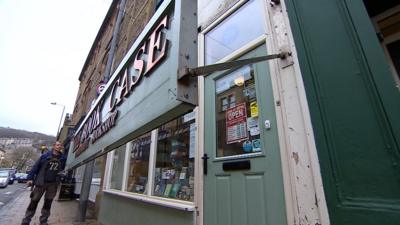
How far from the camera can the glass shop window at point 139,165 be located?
4242mm

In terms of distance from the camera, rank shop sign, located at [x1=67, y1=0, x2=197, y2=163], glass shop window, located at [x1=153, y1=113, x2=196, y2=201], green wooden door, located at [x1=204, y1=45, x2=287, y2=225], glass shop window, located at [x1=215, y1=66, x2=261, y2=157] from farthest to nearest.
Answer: glass shop window, located at [x1=153, y1=113, x2=196, y2=201] < glass shop window, located at [x1=215, y1=66, x2=261, y2=157] < green wooden door, located at [x1=204, y1=45, x2=287, y2=225] < shop sign, located at [x1=67, y1=0, x2=197, y2=163]

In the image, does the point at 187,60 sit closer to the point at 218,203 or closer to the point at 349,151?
the point at 349,151

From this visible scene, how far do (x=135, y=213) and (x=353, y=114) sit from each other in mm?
3641

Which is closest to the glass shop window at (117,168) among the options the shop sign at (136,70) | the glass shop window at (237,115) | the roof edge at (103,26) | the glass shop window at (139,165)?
the glass shop window at (139,165)

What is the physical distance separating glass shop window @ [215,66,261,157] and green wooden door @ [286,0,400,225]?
0.81 meters

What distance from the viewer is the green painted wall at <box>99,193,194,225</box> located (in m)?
2.92

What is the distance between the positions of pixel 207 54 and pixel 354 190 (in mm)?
2700

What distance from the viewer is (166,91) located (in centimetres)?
123

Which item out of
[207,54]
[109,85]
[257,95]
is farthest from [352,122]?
[207,54]

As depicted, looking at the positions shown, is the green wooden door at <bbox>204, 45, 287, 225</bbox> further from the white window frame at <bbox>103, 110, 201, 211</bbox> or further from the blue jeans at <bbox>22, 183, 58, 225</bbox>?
the blue jeans at <bbox>22, 183, 58, 225</bbox>

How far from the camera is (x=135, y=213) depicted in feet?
12.8

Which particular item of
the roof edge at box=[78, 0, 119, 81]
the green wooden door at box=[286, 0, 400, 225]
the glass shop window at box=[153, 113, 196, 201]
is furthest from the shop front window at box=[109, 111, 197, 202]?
the roof edge at box=[78, 0, 119, 81]

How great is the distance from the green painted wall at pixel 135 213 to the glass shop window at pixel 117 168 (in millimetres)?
262

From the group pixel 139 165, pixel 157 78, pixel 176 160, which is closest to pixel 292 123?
pixel 157 78
